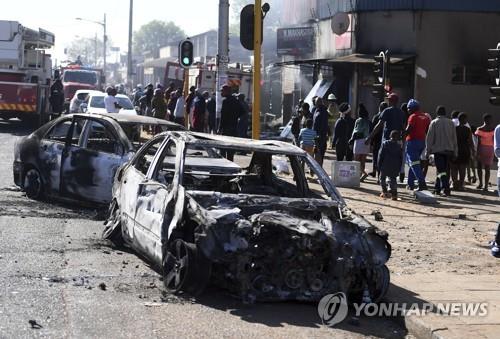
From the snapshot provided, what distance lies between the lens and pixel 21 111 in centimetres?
2805

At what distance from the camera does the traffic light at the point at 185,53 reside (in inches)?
749

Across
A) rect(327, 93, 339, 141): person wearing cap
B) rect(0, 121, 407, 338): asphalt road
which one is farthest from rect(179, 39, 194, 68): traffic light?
rect(0, 121, 407, 338): asphalt road

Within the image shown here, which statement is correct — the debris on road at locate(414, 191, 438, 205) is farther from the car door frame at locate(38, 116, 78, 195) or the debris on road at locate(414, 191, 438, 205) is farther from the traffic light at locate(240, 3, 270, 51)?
the car door frame at locate(38, 116, 78, 195)

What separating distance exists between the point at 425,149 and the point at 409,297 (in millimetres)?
9024

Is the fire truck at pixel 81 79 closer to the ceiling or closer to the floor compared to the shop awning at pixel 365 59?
closer to the floor

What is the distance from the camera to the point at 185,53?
19.0 m

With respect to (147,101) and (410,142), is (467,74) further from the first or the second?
(410,142)

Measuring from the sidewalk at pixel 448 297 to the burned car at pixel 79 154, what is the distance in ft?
15.9

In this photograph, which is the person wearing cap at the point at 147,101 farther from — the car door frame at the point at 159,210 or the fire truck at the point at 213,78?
the car door frame at the point at 159,210

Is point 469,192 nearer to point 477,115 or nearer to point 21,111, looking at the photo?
point 477,115

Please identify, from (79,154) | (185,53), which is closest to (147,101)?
(185,53)

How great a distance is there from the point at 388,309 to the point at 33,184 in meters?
7.07

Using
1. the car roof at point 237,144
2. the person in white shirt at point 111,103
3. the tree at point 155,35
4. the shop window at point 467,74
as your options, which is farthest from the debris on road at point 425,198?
the tree at point 155,35

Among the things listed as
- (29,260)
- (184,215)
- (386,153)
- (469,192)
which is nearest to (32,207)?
(29,260)
